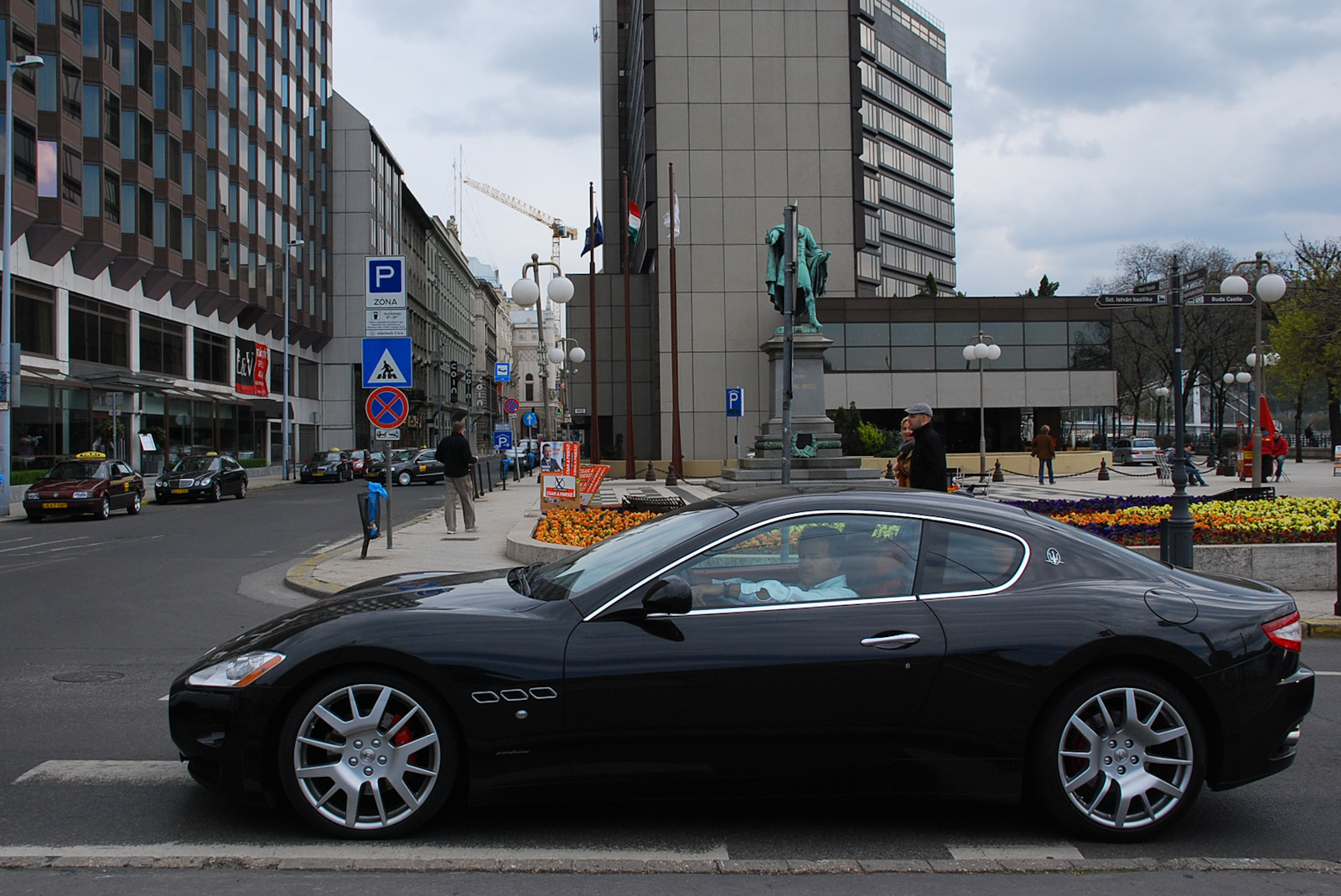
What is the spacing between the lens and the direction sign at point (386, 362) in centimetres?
1419

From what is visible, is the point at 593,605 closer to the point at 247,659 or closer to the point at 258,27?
the point at 247,659

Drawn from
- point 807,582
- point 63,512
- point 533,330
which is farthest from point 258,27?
point 533,330

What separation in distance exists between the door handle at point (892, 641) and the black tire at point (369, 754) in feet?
5.39

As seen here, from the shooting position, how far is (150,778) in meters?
4.78

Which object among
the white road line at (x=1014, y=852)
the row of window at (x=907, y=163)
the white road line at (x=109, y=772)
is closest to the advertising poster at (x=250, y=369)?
the row of window at (x=907, y=163)

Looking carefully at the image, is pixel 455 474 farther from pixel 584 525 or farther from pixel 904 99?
pixel 904 99

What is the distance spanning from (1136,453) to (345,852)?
49526 millimetres

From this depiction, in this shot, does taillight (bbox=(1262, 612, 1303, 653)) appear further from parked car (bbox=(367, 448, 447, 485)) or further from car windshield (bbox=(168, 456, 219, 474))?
parked car (bbox=(367, 448, 447, 485))

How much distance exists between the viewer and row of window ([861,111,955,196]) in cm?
8056

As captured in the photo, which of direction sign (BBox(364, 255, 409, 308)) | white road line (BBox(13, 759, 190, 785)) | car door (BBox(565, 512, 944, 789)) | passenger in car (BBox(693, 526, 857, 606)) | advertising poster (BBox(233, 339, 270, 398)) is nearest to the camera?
car door (BBox(565, 512, 944, 789))

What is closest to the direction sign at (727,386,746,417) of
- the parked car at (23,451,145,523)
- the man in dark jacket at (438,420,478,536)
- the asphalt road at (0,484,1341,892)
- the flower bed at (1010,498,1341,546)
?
the man in dark jacket at (438,420,478,536)

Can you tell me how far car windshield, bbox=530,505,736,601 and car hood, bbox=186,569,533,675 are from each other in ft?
0.49

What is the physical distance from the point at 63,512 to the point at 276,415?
112 ft

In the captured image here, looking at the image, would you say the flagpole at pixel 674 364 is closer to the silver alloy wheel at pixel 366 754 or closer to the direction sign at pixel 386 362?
the direction sign at pixel 386 362
